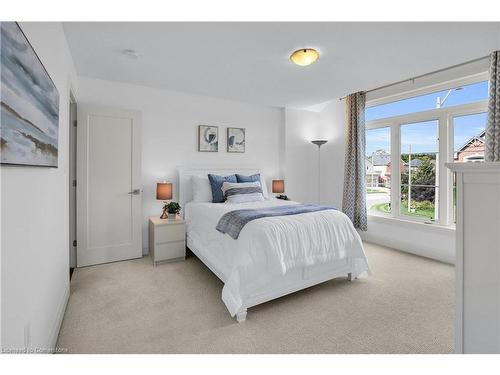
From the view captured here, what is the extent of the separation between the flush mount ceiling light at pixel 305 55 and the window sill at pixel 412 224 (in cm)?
275

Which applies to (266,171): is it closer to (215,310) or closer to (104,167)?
(104,167)

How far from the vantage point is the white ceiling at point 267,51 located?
225cm

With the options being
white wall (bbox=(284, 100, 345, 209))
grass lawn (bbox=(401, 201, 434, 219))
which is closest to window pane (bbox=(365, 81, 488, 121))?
white wall (bbox=(284, 100, 345, 209))

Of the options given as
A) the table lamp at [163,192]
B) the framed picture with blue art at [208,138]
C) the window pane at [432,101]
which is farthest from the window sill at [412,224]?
the table lamp at [163,192]

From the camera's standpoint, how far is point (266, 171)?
4.82 metres

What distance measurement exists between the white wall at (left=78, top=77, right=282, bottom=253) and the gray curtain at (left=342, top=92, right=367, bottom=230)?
5.14 ft

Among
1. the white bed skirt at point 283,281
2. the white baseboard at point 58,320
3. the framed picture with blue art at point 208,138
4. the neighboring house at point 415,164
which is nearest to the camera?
the white baseboard at point 58,320

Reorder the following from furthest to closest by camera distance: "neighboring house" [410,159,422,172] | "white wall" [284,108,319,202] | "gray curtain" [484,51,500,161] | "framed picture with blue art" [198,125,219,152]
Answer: "white wall" [284,108,319,202] → "framed picture with blue art" [198,125,219,152] → "neighboring house" [410,159,422,172] → "gray curtain" [484,51,500,161]

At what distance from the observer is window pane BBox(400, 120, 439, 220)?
3639 millimetres

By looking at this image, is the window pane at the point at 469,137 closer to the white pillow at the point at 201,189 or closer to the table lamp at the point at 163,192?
the white pillow at the point at 201,189

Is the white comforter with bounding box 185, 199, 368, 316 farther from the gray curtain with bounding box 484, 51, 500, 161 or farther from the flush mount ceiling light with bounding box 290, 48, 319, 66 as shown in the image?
the gray curtain with bounding box 484, 51, 500, 161

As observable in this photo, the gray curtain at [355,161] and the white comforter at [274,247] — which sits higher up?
the gray curtain at [355,161]

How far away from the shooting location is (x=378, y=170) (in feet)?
14.3
